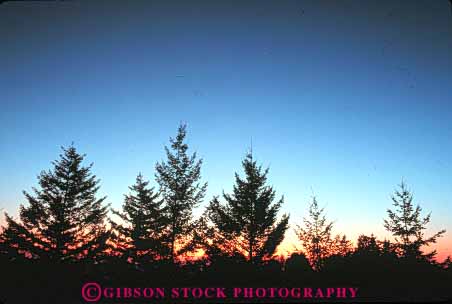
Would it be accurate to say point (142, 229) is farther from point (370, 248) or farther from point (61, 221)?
point (370, 248)

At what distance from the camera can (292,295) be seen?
43.9 ft

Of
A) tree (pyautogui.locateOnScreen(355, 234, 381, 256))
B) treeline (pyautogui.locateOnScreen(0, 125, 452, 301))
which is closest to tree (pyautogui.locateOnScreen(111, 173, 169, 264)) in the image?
treeline (pyautogui.locateOnScreen(0, 125, 452, 301))

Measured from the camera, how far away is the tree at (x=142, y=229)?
1894cm

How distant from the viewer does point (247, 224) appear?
60.7 ft

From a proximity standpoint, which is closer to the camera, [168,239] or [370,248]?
[168,239]

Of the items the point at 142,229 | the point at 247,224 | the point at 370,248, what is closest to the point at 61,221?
the point at 142,229

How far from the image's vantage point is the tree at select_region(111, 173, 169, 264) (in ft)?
62.1

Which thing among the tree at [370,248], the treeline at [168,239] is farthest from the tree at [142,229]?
the tree at [370,248]

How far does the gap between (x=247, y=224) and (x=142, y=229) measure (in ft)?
30.2

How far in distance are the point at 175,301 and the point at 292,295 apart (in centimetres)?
640

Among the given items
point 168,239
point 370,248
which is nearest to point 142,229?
point 168,239

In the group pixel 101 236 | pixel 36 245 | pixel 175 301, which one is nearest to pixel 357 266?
pixel 175 301

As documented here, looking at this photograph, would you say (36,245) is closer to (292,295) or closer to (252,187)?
(252,187)

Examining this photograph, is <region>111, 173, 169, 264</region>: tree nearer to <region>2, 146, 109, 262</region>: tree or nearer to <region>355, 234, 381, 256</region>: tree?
<region>2, 146, 109, 262</region>: tree
